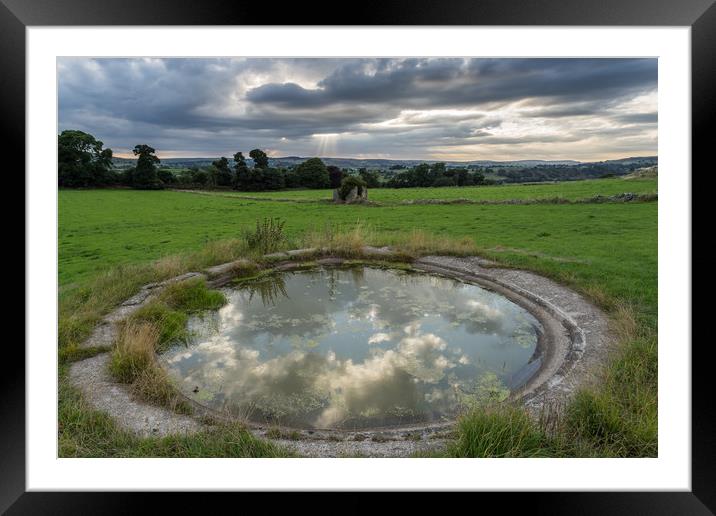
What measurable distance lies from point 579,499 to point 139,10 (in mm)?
3365

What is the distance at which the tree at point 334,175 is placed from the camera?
29.4 metres

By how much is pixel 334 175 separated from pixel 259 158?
495 cm

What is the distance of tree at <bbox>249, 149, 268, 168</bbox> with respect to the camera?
1101 inches

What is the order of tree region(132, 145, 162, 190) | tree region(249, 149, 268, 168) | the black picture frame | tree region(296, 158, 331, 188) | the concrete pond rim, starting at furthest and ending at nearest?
tree region(296, 158, 331, 188) → tree region(249, 149, 268, 168) → tree region(132, 145, 162, 190) → the concrete pond rim → the black picture frame

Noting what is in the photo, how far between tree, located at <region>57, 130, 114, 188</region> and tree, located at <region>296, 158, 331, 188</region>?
36.1 ft

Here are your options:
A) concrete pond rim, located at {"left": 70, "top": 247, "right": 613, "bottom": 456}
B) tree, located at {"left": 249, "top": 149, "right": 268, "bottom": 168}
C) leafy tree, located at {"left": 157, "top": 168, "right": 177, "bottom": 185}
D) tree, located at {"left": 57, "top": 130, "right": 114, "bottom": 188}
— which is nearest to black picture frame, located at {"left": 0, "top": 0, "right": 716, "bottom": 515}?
concrete pond rim, located at {"left": 70, "top": 247, "right": 613, "bottom": 456}

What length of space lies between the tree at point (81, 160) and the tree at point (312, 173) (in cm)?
1100

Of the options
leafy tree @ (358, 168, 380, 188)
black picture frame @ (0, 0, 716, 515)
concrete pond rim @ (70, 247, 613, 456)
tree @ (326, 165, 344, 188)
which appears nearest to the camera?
black picture frame @ (0, 0, 716, 515)

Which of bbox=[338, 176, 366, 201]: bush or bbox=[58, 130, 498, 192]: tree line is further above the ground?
bbox=[58, 130, 498, 192]: tree line

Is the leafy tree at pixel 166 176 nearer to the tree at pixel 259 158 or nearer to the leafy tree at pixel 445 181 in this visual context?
the tree at pixel 259 158

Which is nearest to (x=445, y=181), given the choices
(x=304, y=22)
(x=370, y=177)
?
(x=370, y=177)

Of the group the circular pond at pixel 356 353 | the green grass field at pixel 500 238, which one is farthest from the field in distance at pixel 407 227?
the circular pond at pixel 356 353

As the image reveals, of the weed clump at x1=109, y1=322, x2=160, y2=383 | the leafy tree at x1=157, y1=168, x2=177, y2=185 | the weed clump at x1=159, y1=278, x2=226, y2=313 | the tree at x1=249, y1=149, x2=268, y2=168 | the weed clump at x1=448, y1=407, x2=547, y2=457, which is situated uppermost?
the tree at x1=249, y1=149, x2=268, y2=168

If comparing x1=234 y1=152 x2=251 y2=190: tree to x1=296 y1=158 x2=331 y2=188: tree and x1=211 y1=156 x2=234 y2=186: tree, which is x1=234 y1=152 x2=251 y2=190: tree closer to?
x1=211 y1=156 x2=234 y2=186: tree
